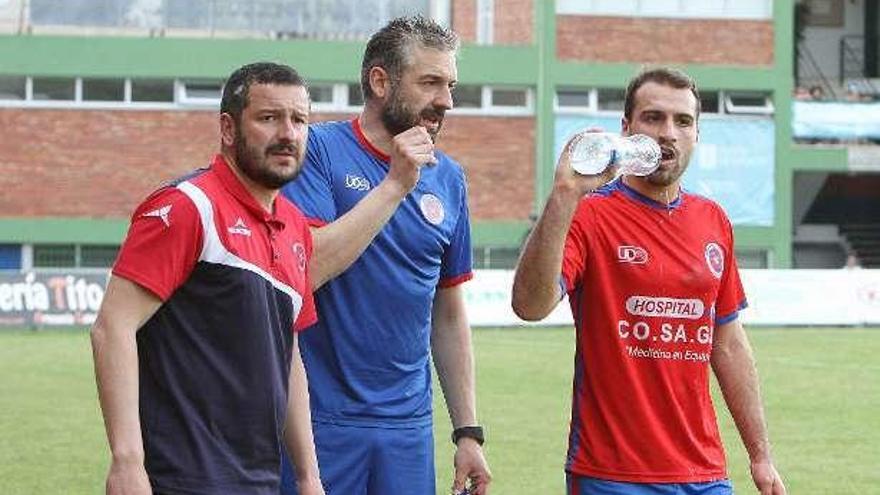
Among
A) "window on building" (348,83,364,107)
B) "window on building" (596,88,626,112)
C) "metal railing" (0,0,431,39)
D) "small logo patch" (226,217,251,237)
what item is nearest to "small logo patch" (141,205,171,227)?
"small logo patch" (226,217,251,237)

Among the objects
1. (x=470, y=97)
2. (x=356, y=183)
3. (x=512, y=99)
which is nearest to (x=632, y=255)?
(x=356, y=183)

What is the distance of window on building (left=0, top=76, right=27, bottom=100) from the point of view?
42781 mm

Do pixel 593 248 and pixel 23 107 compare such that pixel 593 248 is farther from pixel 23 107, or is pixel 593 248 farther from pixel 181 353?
pixel 23 107

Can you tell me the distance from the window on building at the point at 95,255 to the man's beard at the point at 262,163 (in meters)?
38.8

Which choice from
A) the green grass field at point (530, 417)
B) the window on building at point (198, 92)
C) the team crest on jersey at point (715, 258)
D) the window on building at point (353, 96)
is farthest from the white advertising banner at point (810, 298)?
the team crest on jersey at point (715, 258)

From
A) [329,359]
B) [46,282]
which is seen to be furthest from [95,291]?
[329,359]

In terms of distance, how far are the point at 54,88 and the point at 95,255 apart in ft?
14.1

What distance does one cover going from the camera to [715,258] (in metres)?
5.88

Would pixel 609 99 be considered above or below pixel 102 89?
below

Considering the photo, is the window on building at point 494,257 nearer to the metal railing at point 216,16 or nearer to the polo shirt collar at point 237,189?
the metal railing at point 216,16

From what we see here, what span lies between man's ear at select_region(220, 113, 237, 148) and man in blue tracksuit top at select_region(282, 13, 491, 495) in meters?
0.67

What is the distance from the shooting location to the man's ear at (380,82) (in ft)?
19.0

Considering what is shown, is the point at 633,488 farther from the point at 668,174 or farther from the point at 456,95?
the point at 456,95

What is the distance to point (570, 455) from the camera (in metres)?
5.71
